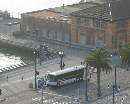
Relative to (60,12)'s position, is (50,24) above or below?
below

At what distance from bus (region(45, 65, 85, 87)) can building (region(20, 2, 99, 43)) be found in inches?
1016

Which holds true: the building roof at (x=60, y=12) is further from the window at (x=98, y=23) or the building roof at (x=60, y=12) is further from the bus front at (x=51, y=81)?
the bus front at (x=51, y=81)

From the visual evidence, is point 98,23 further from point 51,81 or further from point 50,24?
point 51,81

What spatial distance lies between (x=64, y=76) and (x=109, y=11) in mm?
23927

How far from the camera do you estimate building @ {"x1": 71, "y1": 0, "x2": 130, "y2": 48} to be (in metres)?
90.2

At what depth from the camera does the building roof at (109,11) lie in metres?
90.3

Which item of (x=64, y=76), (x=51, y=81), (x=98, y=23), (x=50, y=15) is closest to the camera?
(x=51, y=81)

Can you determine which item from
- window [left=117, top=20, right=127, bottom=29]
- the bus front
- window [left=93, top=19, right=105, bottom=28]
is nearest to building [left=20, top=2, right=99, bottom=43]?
window [left=93, top=19, right=105, bottom=28]

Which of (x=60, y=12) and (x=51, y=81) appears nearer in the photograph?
(x=51, y=81)

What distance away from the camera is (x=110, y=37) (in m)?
90.5

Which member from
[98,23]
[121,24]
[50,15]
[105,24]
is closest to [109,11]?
[105,24]

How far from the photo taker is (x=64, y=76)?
233ft

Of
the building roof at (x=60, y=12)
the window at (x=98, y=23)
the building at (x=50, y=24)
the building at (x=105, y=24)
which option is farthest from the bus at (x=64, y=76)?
the building roof at (x=60, y=12)

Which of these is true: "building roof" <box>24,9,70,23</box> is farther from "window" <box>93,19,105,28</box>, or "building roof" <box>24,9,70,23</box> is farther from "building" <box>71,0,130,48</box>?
"window" <box>93,19,105,28</box>
